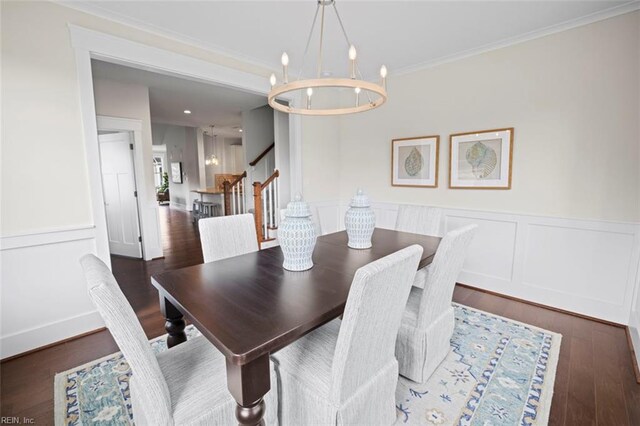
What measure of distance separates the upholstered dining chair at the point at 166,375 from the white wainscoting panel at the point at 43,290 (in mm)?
1556

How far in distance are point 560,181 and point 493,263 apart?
1020 mm

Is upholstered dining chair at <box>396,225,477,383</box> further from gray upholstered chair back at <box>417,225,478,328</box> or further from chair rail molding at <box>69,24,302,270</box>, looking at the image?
chair rail molding at <box>69,24,302,270</box>

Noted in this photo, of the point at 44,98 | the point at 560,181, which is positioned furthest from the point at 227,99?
the point at 560,181

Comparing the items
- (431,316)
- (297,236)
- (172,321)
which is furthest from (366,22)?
(172,321)

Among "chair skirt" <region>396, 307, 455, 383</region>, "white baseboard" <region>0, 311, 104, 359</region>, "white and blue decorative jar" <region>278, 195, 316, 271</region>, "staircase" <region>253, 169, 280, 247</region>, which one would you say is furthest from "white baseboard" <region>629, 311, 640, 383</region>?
"white baseboard" <region>0, 311, 104, 359</region>

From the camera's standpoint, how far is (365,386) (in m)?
1.22

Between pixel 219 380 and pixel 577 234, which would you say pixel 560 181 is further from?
pixel 219 380

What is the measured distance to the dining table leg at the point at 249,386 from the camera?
3.20ft

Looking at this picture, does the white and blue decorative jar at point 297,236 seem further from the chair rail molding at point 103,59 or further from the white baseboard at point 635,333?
the white baseboard at point 635,333

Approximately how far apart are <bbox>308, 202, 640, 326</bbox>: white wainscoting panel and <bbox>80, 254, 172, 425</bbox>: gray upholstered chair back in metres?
3.21

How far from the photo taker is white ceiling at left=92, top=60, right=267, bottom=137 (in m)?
3.73

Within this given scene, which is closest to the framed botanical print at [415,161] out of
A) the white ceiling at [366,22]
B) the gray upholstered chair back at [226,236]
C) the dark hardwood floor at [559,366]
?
the white ceiling at [366,22]

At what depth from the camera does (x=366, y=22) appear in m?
2.50

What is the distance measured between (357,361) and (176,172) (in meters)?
10.4
